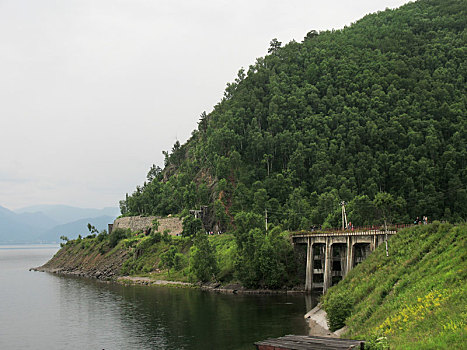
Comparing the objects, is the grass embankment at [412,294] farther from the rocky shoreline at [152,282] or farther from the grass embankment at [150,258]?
the grass embankment at [150,258]

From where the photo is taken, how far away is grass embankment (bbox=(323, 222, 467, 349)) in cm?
3191

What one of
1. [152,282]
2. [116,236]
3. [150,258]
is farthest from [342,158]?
[116,236]

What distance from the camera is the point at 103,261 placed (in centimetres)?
18012

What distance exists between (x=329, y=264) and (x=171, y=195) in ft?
353

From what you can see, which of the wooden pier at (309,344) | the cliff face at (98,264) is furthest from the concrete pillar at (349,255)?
the cliff face at (98,264)

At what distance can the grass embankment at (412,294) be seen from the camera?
105 ft

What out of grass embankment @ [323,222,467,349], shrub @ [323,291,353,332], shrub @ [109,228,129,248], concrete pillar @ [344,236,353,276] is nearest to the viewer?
grass embankment @ [323,222,467,349]

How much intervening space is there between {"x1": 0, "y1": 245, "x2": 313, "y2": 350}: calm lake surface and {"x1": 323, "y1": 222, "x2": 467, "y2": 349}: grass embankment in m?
10.2

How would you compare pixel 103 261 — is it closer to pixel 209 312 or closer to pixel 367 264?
pixel 209 312

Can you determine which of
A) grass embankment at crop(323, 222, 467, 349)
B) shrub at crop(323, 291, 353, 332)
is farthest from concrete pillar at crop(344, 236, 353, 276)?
shrub at crop(323, 291, 353, 332)

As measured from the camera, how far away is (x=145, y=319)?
82.4 meters

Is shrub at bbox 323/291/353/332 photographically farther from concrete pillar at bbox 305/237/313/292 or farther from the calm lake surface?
concrete pillar at bbox 305/237/313/292

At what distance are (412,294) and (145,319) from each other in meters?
50.4

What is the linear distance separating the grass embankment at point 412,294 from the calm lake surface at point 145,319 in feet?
33.4
